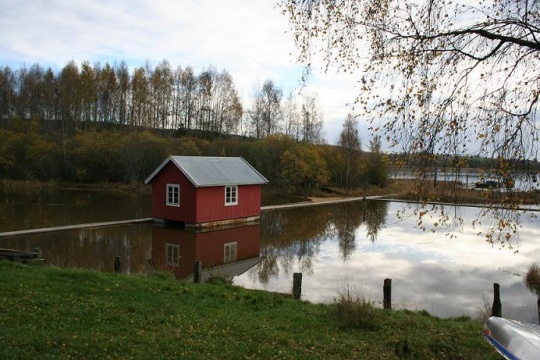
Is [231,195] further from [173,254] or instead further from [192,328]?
[192,328]

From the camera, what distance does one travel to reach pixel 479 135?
5148mm

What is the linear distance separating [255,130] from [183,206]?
40.9 m

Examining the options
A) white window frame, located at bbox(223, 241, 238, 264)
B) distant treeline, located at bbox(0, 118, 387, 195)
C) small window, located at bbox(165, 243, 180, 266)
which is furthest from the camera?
distant treeline, located at bbox(0, 118, 387, 195)

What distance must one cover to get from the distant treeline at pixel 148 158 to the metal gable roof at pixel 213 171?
731 inches

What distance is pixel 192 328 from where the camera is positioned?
666cm

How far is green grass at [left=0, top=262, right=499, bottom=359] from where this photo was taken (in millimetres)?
5664

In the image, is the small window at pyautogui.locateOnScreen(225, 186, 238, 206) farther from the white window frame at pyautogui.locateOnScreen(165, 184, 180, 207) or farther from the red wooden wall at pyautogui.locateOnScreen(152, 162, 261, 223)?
the white window frame at pyautogui.locateOnScreen(165, 184, 180, 207)

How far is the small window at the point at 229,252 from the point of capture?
1630cm

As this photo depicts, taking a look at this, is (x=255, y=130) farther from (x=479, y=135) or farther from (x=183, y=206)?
(x=479, y=135)

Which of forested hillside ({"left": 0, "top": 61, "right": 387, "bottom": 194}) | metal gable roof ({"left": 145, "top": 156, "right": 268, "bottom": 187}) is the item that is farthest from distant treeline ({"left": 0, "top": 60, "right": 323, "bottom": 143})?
metal gable roof ({"left": 145, "top": 156, "right": 268, "bottom": 187})

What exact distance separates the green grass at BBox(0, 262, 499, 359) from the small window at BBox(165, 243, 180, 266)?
5.64m

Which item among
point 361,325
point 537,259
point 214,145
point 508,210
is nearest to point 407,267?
point 537,259

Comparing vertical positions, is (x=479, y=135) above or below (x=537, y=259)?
above

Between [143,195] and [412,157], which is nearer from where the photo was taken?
[412,157]
